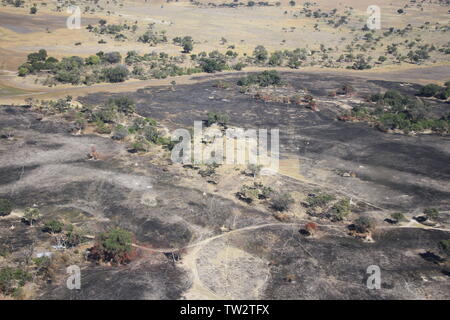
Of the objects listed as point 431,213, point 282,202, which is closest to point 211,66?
point 282,202

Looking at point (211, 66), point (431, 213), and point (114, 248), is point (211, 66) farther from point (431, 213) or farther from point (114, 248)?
point (114, 248)

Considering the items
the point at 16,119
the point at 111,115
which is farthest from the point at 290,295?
the point at 16,119

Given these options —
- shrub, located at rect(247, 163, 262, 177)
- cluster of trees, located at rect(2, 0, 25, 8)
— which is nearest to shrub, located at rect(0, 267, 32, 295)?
shrub, located at rect(247, 163, 262, 177)

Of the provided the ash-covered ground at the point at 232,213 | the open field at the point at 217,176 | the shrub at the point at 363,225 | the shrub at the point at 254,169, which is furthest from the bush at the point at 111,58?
the shrub at the point at 363,225

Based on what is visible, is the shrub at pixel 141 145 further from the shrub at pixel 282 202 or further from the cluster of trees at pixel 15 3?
the cluster of trees at pixel 15 3

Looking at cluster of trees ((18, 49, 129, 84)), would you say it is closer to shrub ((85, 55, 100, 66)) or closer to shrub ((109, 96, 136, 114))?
shrub ((85, 55, 100, 66))

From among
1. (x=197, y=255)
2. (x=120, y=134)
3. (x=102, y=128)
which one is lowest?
(x=197, y=255)
